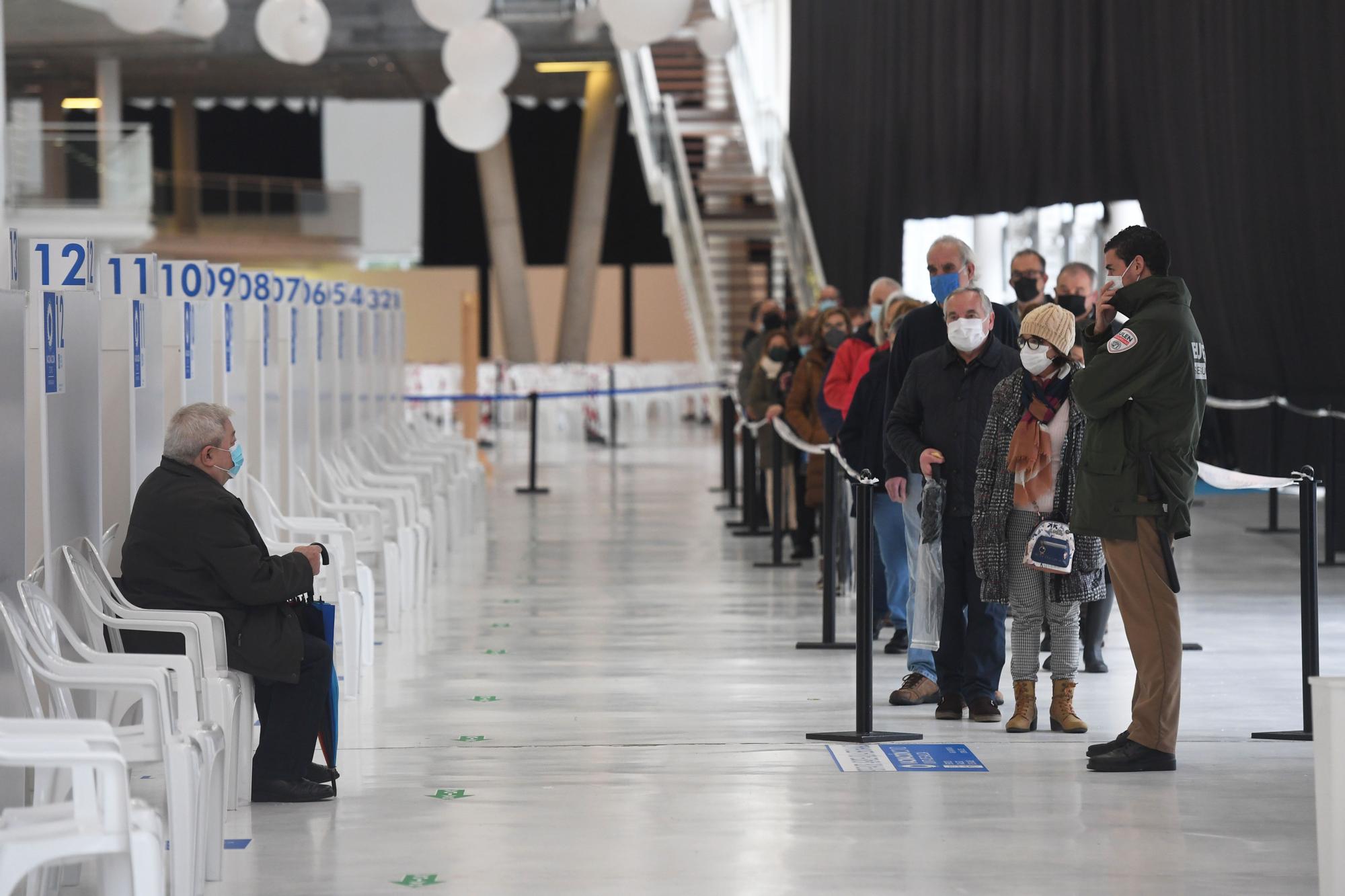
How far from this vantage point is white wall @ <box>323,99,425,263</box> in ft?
95.9

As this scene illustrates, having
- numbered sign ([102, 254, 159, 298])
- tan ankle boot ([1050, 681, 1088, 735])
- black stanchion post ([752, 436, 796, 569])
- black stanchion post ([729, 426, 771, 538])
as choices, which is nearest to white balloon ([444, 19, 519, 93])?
black stanchion post ([729, 426, 771, 538])

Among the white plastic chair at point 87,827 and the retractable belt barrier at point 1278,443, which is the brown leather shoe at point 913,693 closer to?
the white plastic chair at point 87,827

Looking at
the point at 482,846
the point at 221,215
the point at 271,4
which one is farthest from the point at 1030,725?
the point at 221,215

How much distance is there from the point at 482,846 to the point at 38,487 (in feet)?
4.88

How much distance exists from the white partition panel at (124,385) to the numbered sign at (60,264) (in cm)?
51

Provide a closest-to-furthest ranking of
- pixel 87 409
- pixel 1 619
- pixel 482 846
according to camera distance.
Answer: pixel 1 619, pixel 482 846, pixel 87 409

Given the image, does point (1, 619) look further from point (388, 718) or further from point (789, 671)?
point (789, 671)

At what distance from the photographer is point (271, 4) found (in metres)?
15.8

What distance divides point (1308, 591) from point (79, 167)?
18.2 meters

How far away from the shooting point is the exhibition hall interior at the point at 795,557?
13.6 feet

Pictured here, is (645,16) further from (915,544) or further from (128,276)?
(128,276)

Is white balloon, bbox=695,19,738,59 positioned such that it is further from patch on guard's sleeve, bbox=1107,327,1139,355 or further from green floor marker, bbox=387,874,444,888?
green floor marker, bbox=387,874,444,888

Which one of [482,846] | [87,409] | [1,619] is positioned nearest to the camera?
[1,619]

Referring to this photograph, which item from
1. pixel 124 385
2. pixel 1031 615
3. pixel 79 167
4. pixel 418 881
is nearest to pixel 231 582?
pixel 418 881
